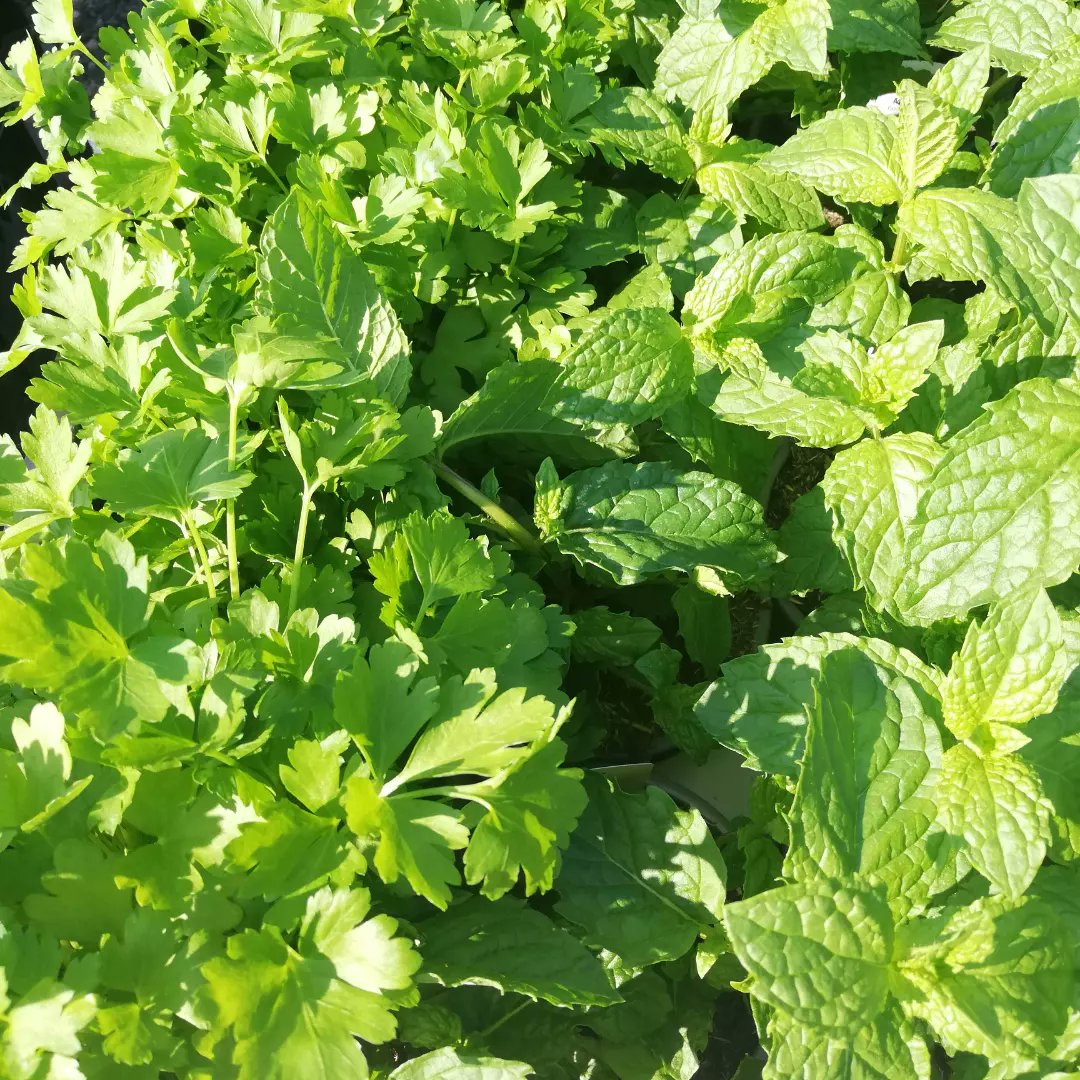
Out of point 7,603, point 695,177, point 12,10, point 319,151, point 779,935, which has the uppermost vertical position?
point 12,10

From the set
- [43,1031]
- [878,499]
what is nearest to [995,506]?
[878,499]

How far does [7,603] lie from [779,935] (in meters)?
0.72

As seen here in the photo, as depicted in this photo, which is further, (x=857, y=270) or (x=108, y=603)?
(x=857, y=270)

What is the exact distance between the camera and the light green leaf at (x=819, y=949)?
32.0 inches

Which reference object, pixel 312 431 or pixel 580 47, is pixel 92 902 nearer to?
pixel 312 431

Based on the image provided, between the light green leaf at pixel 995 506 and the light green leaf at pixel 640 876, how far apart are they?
373 millimetres

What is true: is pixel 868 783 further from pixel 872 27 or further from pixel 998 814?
pixel 872 27

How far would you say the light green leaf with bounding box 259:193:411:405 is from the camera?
107 cm

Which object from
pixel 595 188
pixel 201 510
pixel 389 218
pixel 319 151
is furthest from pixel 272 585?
→ pixel 595 188

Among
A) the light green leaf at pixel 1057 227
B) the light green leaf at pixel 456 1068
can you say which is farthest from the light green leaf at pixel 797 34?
the light green leaf at pixel 456 1068

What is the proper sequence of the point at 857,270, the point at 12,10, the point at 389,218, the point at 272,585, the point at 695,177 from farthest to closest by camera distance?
1. the point at 12,10
2. the point at 695,177
3. the point at 857,270
4. the point at 389,218
5. the point at 272,585

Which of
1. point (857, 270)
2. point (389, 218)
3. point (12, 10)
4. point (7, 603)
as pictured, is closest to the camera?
point (7, 603)

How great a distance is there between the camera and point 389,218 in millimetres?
1174

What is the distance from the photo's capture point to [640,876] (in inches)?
43.9
